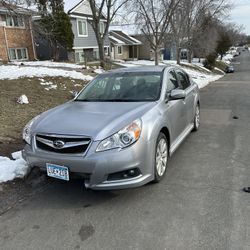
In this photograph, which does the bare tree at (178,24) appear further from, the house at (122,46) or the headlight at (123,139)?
the headlight at (123,139)

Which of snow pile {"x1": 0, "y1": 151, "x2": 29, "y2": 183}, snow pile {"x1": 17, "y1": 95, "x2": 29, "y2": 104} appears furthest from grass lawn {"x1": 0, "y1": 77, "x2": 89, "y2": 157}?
snow pile {"x1": 0, "y1": 151, "x2": 29, "y2": 183}

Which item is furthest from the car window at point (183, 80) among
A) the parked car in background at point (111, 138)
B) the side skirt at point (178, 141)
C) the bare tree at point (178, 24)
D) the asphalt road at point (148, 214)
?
the bare tree at point (178, 24)

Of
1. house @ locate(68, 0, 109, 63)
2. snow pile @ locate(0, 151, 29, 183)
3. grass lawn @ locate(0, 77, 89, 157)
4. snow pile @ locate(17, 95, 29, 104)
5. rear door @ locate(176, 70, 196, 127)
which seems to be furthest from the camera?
house @ locate(68, 0, 109, 63)

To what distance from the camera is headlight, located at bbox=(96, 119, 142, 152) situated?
321 centimetres

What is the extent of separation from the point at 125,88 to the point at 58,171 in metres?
1.86

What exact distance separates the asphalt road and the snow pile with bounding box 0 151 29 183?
52 cm

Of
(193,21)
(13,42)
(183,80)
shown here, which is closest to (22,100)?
(183,80)

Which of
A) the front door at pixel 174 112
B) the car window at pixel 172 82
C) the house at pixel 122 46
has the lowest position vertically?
the house at pixel 122 46

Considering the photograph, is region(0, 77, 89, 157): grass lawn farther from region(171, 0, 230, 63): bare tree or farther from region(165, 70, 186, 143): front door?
region(171, 0, 230, 63): bare tree

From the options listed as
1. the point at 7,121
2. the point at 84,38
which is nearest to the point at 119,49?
the point at 84,38

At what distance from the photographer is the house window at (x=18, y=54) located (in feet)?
78.1

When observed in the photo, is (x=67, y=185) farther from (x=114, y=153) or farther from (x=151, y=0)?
(x=151, y=0)

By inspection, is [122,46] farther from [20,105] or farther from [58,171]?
[58,171]

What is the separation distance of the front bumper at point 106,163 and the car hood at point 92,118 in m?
0.24
